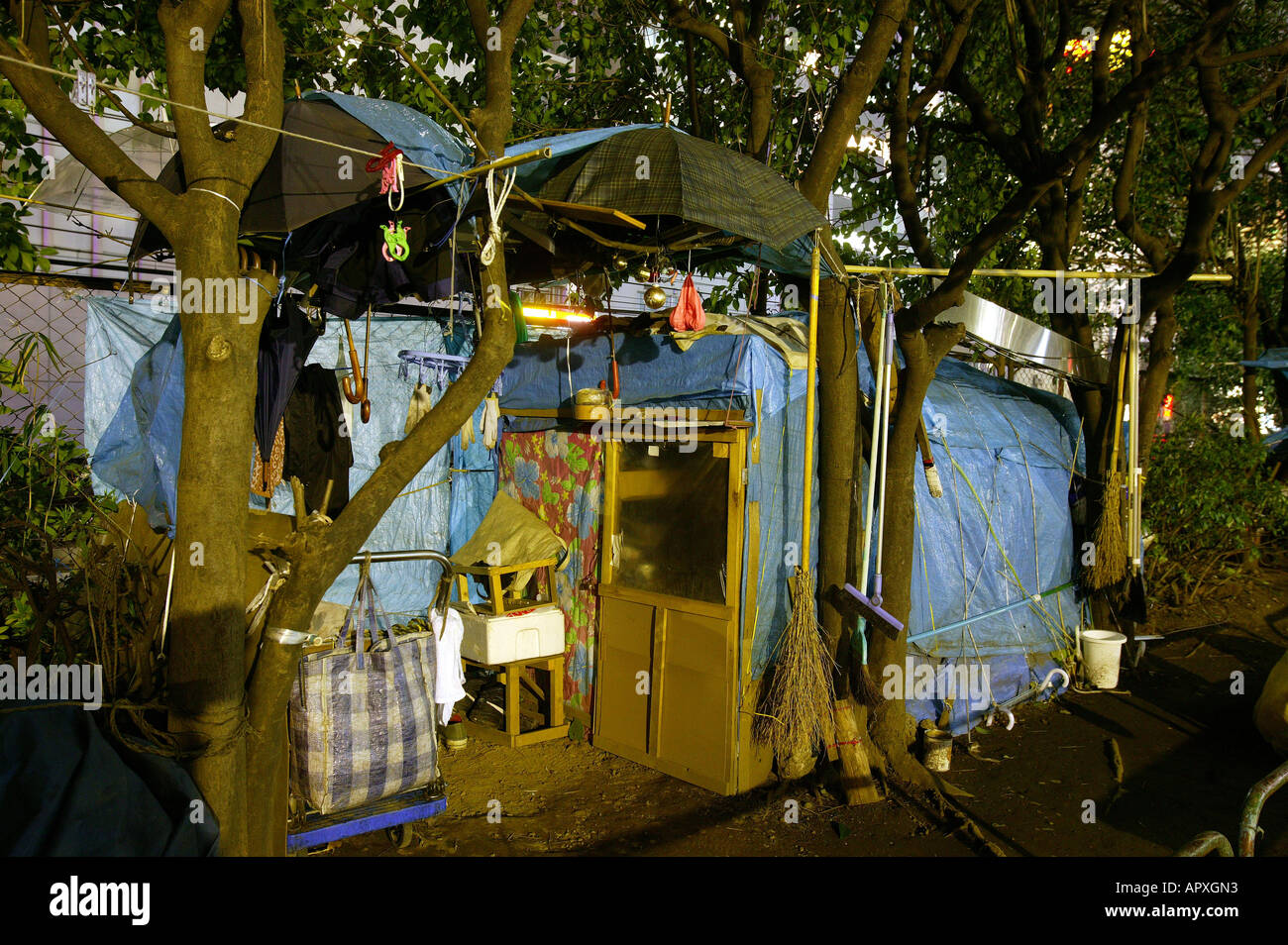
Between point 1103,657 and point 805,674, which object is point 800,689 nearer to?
point 805,674

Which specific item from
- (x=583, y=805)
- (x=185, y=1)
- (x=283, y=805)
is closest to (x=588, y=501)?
(x=583, y=805)

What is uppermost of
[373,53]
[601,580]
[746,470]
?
[373,53]

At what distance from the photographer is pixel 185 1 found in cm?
308

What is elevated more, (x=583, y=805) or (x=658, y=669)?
(x=658, y=669)

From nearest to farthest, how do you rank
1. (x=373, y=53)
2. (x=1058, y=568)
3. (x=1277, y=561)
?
1. (x=373, y=53)
2. (x=1058, y=568)
3. (x=1277, y=561)

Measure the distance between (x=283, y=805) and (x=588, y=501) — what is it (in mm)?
3730

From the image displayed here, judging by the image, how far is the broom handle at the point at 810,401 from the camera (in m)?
5.73

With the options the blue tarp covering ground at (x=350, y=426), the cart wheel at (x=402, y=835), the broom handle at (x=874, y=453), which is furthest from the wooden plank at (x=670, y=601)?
the cart wheel at (x=402, y=835)

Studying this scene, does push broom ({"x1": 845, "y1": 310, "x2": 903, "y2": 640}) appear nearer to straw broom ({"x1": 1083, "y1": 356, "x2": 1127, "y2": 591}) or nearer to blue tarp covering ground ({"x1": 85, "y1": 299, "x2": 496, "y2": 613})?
blue tarp covering ground ({"x1": 85, "y1": 299, "x2": 496, "y2": 613})

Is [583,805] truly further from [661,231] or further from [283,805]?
[661,231]

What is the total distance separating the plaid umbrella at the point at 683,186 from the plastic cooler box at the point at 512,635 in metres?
3.41

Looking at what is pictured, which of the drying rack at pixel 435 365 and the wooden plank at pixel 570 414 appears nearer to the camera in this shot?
the wooden plank at pixel 570 414

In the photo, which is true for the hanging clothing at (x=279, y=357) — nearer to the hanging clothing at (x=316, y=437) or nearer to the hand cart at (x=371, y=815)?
the hanging clothing at (x=316, y=437)

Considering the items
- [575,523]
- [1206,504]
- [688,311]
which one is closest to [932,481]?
[688,311]
